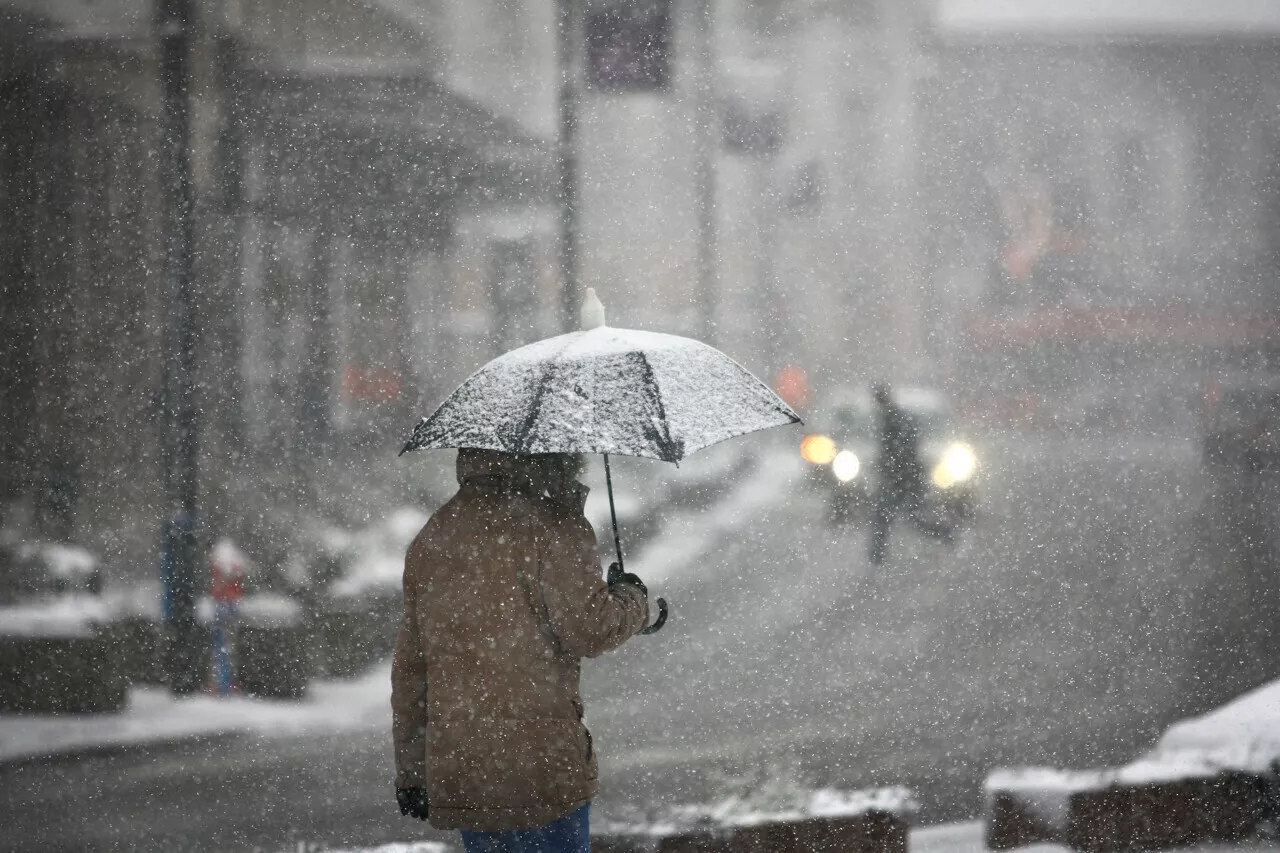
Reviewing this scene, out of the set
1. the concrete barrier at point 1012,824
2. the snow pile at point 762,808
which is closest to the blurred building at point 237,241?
the snow pile at point 762,808

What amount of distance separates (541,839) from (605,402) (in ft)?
3.06

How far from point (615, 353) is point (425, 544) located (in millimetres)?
570

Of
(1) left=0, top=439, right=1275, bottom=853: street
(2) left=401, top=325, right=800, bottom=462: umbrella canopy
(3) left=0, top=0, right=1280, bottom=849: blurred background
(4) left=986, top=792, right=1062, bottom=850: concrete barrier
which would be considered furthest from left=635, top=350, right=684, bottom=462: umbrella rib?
(3) left=0, top=0, right=1280, bottom=849: blurred background

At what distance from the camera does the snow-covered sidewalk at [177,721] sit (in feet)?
19.2

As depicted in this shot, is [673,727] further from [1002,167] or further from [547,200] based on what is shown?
[1002,167]

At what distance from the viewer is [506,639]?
241 cm

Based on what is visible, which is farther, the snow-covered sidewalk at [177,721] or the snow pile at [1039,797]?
the snow-covered sidewalk at [177,721]

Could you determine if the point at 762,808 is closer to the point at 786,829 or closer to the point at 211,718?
the point at 786,829

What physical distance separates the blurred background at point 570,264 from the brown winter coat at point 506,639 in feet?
10.8

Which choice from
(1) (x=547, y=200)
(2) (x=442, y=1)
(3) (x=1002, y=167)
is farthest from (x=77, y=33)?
(3) (x=1002, y=167)

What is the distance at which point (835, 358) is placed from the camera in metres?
10.8

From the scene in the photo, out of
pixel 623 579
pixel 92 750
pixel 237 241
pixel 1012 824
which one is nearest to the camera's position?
pixel 623 579

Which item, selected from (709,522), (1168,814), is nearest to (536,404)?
(1168,814)

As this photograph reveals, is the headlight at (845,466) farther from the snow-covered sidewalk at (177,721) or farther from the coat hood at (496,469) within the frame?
the coat hood at (496,469)
